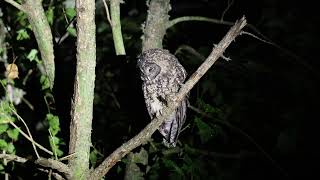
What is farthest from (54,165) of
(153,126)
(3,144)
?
(3,144)

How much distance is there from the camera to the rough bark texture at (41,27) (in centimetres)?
206

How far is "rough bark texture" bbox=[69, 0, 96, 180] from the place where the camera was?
165cm

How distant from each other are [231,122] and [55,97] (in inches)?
40.2

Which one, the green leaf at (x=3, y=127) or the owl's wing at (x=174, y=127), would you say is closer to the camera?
the green leaf at (x=3, y=127)

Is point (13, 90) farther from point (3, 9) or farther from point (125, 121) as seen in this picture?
point (125, 121)

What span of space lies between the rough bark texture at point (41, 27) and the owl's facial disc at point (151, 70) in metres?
0.56

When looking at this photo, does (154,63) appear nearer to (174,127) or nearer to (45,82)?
(174,127)

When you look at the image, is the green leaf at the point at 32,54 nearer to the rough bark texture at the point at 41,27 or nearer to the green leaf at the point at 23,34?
the green leaf at the point at 23,34

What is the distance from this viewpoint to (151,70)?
2.43 meters

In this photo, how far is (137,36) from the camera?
283cm

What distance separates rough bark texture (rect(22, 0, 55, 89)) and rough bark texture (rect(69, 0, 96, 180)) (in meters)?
0.47

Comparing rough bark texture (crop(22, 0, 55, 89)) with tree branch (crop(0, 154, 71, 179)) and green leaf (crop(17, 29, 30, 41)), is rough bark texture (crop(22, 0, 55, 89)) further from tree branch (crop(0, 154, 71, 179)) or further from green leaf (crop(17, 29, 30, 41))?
tree branch (crop(0, 154, 71, 179))

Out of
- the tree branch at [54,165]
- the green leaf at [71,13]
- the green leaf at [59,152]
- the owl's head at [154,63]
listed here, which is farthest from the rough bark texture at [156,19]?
the tree branch at [54,165]

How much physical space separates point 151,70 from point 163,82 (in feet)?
0.48
